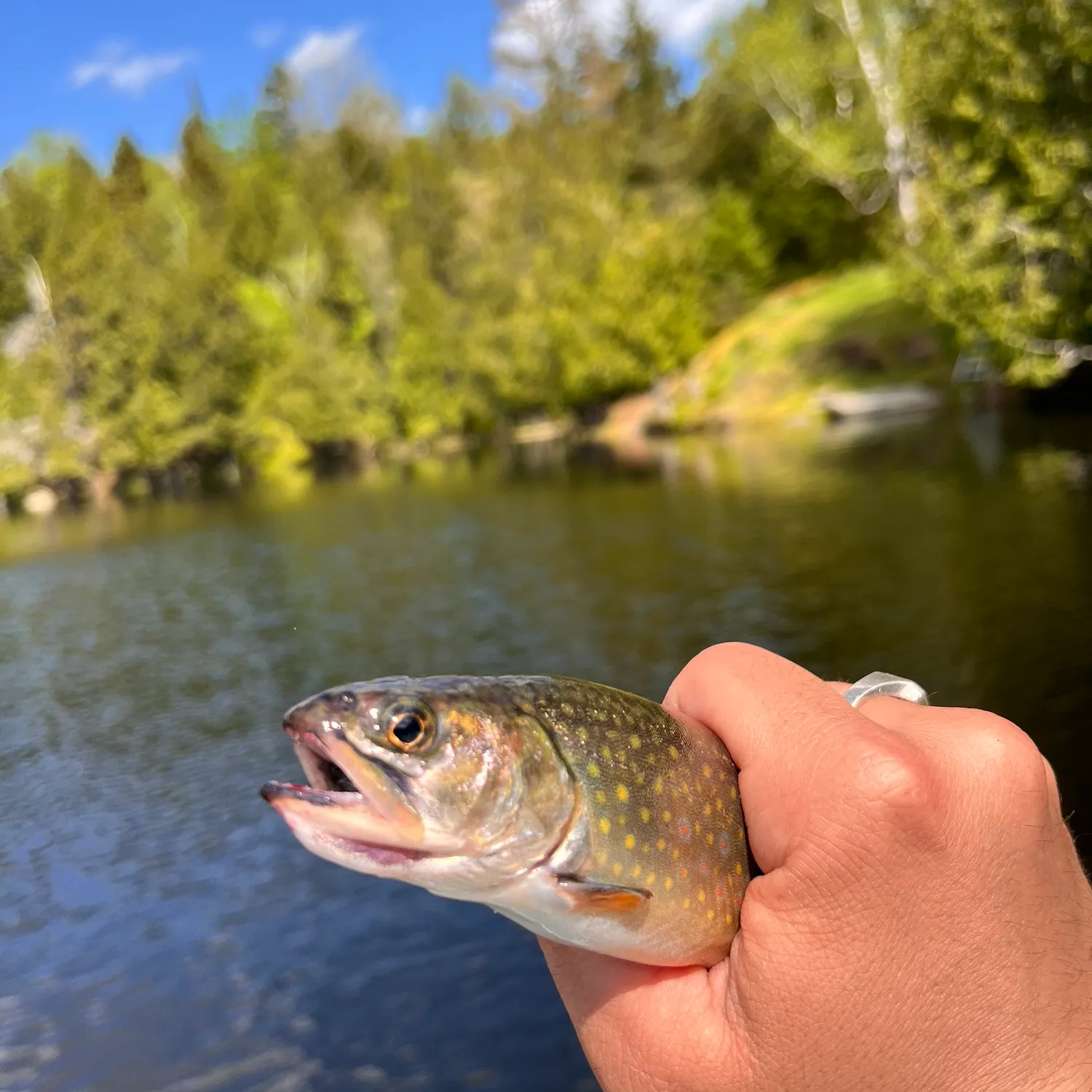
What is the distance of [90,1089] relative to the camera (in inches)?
308

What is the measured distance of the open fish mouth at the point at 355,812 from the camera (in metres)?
2.34

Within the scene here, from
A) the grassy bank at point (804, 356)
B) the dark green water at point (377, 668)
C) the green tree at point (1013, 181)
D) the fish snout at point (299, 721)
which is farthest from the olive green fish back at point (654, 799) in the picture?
the grassy bank at point (804, 356)

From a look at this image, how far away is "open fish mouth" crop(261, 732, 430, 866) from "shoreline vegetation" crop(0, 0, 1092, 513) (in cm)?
3352

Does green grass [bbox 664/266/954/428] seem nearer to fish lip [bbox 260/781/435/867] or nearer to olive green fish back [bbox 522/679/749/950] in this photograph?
olive green fish back [bbox 522/679/749/950]

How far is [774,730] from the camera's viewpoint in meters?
2.27

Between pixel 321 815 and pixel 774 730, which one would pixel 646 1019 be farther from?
pixel 321 815

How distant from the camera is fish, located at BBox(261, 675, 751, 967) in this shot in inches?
93.7

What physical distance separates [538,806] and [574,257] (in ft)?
222

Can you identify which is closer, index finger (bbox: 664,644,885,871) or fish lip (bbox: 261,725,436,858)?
index finger (bbox: 664,644,885,871)

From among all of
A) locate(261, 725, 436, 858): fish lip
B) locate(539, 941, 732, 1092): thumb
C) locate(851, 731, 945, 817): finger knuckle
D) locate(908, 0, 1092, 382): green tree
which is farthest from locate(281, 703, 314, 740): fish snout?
locate(908, 0, 1092, 382): green tree

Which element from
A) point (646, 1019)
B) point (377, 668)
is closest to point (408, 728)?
point (646, 1019)

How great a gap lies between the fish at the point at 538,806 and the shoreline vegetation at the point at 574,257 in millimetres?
33023

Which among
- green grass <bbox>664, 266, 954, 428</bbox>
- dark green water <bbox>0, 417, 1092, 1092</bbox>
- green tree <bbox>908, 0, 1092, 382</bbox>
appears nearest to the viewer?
dark green water <bbox>0, 417, 1092, 1092</bbox>

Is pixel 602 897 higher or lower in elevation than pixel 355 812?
lower
